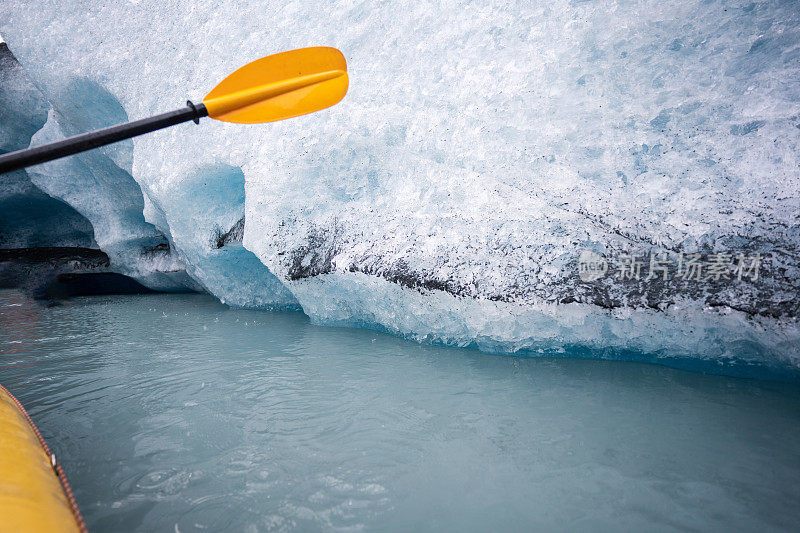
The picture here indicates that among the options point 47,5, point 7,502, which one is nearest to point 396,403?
point 7,502

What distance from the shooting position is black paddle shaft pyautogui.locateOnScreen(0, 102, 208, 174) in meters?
1.29

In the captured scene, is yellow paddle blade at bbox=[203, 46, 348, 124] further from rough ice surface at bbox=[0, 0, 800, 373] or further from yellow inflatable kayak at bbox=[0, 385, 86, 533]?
yellow inflatable kayak at bbox=[0, 385, 86, 533]

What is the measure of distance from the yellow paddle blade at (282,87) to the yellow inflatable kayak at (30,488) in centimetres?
129

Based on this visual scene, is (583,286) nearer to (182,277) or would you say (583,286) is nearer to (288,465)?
(288,465)

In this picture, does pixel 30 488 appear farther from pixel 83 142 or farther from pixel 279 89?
pixel 279 89

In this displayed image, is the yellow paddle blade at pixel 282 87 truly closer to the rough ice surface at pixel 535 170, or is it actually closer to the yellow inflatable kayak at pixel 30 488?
the rough ice surface at pixel 535 170

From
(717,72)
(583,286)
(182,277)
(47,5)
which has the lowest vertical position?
(182,277)

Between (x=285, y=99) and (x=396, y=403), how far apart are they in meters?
1.46

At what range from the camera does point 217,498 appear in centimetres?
122

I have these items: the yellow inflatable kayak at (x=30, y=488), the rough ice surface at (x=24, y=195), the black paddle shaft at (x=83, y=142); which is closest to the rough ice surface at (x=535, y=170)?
the black paddle shaft at (x=83, y=142)

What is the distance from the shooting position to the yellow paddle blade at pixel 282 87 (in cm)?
173

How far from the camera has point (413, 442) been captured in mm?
1521

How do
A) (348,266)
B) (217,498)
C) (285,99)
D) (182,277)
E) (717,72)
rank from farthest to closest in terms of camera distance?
(182,277) → (348,266) → (717,72) → (285,99) → (217,498)

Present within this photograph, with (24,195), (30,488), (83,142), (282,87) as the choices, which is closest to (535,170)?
(282,87)
